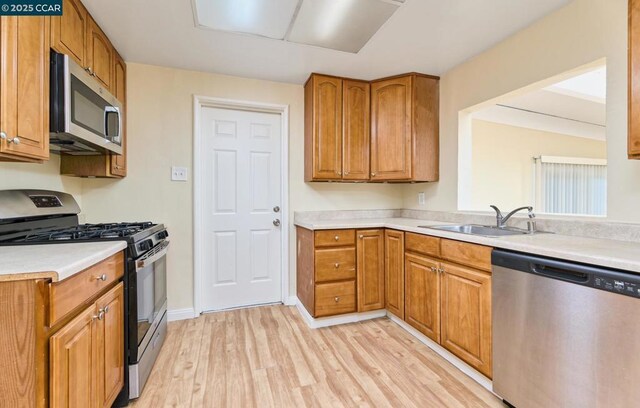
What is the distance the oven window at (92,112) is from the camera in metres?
1.46

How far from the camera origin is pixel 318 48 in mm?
2184

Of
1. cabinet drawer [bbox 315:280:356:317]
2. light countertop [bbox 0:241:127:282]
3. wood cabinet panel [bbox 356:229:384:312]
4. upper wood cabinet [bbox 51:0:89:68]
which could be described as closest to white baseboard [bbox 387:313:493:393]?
wood cabinet panel [bbox 356:229:384:312]

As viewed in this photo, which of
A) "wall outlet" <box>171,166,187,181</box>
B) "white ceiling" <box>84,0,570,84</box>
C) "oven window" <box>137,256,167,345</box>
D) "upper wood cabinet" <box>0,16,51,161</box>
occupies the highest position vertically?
"white ceiling" <box>84,0,570,84</box>

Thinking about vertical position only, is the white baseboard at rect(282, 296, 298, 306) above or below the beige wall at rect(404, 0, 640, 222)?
below

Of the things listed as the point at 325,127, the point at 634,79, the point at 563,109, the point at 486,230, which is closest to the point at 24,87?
the point at 325,127

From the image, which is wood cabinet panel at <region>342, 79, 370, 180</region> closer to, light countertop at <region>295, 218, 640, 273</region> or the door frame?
the door frame

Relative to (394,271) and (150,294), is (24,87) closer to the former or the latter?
(150,294)

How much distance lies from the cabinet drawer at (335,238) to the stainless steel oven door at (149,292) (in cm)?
120

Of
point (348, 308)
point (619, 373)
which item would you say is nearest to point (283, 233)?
point (348, 308)

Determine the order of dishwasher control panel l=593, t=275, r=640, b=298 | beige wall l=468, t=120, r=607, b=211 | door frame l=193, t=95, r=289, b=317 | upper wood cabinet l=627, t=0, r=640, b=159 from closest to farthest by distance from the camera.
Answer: dishwasher control panel l=593, t=275, r=640, b=298, upper wood cabinet l=627, t=0, r=640, b=159, door frame l=193, t=95, r=289, b=317, beige wall l=468, t=120, r=607, b=211

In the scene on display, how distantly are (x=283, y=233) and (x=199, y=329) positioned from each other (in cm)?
112

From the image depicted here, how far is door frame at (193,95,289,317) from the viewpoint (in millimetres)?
2578

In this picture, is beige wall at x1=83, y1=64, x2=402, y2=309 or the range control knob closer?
the range control knob

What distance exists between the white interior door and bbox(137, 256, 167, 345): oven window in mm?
583
